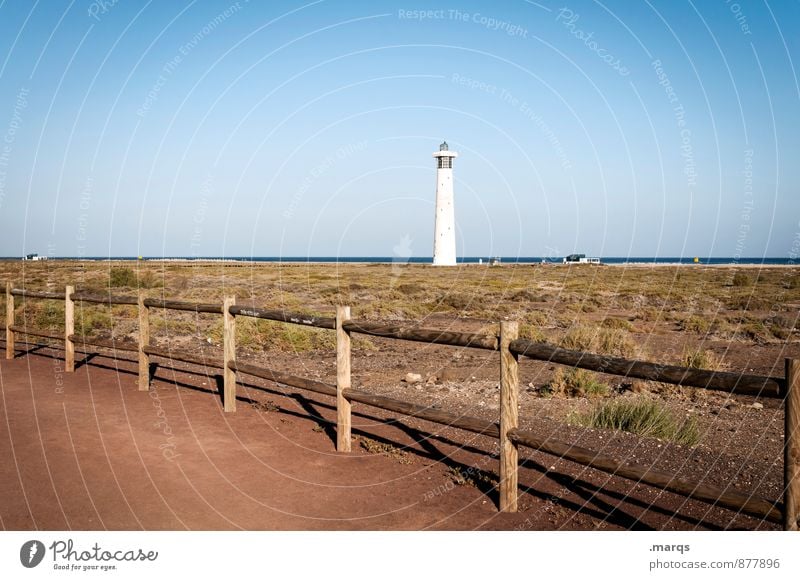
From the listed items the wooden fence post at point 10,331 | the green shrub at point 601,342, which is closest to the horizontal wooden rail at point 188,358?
the wooden fence post at point 10,331

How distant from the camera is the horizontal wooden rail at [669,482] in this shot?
408 cm

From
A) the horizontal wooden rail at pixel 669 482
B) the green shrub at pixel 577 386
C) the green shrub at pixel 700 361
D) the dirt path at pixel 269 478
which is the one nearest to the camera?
the horizontal wooden rail at pixel 669 482

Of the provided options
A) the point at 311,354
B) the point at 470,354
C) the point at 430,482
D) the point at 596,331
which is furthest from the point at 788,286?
the point at 430,482

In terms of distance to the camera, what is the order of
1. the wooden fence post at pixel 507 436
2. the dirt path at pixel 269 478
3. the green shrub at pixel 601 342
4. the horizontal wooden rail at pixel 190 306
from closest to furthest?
the dirt path at pixel 269 478 < the wooden fence post at pixel 507 436 < the horizontal wooden rail at pixel 190 306 < the green shrub at pixel 601 342

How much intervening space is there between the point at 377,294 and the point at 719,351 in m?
20.0

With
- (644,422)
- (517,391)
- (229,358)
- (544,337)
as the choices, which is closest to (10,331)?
(229,358)

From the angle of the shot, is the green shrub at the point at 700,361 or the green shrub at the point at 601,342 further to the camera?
the green shrub at the point at 601,342

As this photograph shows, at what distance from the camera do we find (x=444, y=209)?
62.2m

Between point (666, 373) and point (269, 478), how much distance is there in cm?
372

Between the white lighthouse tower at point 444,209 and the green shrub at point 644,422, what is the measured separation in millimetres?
53561

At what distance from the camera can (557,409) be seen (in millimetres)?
10219

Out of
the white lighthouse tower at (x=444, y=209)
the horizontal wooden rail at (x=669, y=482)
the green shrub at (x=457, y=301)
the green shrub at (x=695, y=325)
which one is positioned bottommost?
the green shrub at (x=695, y=325)

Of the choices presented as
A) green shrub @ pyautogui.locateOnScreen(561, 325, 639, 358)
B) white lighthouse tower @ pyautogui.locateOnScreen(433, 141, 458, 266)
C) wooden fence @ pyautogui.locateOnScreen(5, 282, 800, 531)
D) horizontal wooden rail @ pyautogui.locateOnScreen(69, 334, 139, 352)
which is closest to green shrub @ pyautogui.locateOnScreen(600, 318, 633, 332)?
green shrub @ pyautogui.locateOnScreen(561, 325, 639, 358)

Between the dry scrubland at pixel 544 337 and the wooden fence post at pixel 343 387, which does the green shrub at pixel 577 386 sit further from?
the wooden fence post at pixel 343 387
